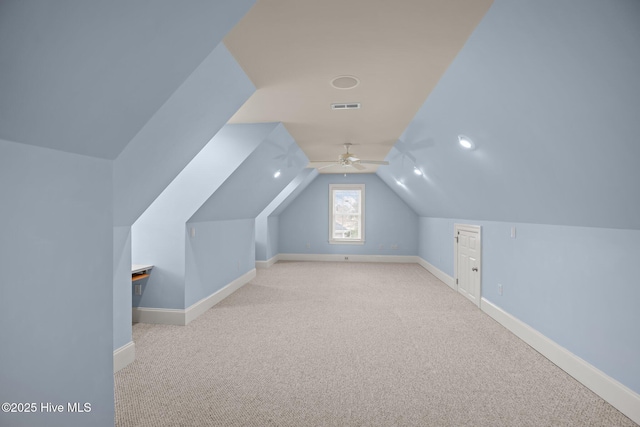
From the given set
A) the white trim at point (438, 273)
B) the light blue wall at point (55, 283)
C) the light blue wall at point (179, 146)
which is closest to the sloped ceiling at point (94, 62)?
the light blue wall at point (55, 283)

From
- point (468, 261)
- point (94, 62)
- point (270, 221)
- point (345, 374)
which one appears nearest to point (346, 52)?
point (94, 62)

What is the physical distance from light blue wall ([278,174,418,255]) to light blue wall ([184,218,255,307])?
3068 millimetres

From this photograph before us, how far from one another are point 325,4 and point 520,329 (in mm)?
3798

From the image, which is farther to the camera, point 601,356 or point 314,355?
point 314,355

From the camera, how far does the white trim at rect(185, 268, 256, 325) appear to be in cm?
426

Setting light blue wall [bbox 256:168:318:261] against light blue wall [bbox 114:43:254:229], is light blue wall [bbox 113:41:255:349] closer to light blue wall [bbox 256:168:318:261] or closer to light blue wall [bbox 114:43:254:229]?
light blue wall [bbox 114:43:254:229]

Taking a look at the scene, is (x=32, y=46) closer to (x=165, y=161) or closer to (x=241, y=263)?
(x=165, y=161)

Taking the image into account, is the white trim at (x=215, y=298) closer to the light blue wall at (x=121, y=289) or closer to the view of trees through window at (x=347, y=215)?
the light blue wall at (x=121, y=289)

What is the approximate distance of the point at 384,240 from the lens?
367 inches

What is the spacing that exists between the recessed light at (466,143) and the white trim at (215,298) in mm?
3689

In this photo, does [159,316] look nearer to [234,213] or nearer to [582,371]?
[234,213]

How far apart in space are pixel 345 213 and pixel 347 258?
1269mm

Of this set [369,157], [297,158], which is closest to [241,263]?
[297,158]

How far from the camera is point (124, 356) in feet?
9.92
